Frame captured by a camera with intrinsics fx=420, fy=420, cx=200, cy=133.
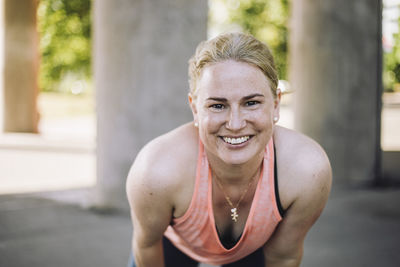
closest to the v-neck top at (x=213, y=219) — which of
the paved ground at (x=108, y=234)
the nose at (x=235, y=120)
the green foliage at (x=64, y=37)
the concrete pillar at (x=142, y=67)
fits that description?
the nose at (x=235, y=120)

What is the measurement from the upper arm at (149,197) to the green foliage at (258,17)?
25.6 meters

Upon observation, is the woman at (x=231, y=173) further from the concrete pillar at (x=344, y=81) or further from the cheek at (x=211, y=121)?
the concrete pillar at (x=344, y=81)

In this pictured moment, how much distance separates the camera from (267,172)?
1760mm

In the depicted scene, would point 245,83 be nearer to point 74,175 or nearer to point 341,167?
point 341,167

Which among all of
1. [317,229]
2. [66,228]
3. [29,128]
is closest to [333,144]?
[317,229]

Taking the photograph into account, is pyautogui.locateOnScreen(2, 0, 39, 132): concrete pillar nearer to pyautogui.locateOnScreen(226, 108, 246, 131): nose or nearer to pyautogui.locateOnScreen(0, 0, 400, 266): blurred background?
pyautogui.locateOnScreen(0, 0, 400, 266): blurred background

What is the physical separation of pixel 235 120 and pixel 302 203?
50 cm

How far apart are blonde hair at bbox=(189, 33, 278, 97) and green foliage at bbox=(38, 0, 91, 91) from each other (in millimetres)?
19836

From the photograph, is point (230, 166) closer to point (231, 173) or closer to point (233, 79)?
point (231, 173)

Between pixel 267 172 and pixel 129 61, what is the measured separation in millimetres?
2628

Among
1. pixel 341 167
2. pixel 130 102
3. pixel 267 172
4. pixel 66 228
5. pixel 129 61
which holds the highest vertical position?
pixel 129 61

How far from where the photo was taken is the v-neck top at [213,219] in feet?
5.72

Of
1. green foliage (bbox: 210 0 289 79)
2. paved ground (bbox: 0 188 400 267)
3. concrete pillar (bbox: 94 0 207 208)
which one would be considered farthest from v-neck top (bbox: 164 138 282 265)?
green foliage (bbox: 210 0 289 79)

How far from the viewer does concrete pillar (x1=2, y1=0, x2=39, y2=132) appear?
383 inches
